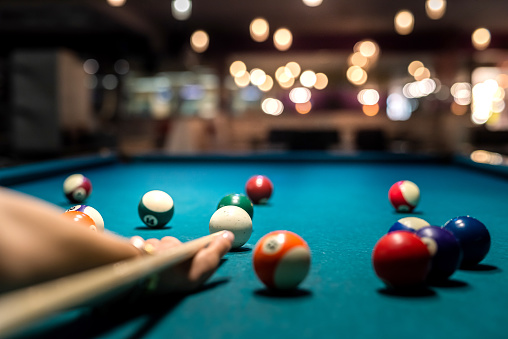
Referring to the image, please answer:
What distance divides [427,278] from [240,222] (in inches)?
28.6

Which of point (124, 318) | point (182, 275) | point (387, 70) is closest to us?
point (124, 318)

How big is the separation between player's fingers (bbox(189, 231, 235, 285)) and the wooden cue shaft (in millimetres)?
124

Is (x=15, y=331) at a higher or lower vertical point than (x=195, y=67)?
lower

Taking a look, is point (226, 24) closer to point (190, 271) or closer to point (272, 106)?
point (272, 106)

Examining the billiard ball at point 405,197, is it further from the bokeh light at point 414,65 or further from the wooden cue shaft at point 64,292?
the bokeh light at point 414,65

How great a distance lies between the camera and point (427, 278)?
1502mm

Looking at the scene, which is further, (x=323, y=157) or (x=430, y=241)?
(x=323, y=157)

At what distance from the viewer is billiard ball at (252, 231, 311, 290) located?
138 centimetres

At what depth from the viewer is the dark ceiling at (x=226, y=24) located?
1077 cm

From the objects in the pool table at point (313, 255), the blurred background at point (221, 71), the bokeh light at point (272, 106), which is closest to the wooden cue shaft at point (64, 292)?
the pool table at point (313, 255)

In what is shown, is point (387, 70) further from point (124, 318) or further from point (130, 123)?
point (124, 318)

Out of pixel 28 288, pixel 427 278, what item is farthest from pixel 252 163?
pixel 28 288

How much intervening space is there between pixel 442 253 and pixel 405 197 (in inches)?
56.3

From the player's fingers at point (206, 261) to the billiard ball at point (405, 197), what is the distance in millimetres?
1525
